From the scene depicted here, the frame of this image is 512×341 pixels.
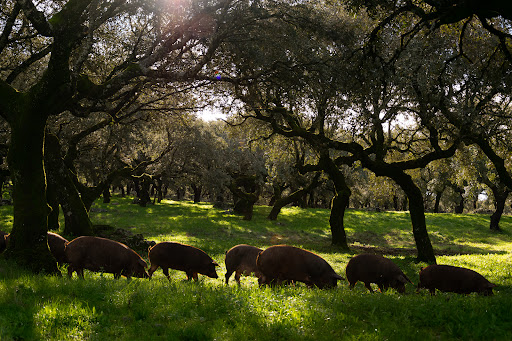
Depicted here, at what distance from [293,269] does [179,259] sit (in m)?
4.02

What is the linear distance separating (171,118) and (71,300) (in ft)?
70.0

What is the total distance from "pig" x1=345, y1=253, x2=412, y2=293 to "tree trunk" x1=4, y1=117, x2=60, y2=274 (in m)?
9.35

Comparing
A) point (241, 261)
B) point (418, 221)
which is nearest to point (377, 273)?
point (241, 261)

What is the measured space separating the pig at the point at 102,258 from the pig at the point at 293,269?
4.01 meters

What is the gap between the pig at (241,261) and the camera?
484 inches

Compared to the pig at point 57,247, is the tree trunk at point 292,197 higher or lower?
higher

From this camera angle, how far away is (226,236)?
92.8 feet

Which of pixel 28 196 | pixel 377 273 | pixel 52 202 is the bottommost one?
pixel 377 273

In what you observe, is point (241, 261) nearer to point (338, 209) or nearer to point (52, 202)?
point (338, 209)

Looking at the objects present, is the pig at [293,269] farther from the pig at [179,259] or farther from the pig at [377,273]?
the pig at [179,259]

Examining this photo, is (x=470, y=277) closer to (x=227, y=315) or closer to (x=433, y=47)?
(x=227, y=315)

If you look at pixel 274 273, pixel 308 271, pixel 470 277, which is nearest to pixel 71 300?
pixel 274 273

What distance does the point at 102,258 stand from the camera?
11203 mm

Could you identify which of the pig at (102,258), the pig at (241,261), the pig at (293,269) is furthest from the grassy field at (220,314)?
the pig at (241,261)
